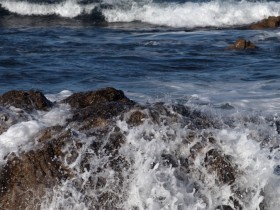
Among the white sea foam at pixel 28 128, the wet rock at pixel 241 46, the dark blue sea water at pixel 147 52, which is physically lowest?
the dark blue sea water at pixel 147 52

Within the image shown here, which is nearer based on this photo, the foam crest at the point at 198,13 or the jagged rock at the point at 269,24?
the jagged rock at the point at 269,24

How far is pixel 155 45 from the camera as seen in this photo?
14008 mm

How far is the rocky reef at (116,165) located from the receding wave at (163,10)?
1399 cm

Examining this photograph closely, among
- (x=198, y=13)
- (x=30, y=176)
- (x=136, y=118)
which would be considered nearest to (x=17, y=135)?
(x=30, y=176)

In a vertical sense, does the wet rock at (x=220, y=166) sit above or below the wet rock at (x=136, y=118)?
below

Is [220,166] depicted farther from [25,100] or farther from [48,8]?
[48,8]

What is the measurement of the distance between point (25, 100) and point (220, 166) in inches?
73.3

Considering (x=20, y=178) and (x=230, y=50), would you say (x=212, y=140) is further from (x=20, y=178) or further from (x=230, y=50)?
(x=230, y=50)

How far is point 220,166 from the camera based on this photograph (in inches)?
191

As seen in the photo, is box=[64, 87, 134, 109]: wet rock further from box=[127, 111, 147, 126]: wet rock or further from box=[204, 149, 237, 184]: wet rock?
box=[204, 149, 237, 184]: wet rock

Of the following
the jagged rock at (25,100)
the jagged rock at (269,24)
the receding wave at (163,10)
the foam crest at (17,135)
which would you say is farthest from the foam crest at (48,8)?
the foam crest at (17,135)

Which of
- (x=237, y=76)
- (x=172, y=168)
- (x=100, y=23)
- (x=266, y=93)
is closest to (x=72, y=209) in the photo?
(x=172, y=168)

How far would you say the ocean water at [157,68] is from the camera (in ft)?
15.9

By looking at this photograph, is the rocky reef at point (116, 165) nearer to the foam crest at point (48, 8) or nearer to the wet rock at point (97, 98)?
the wet rock at point (97, 98)
